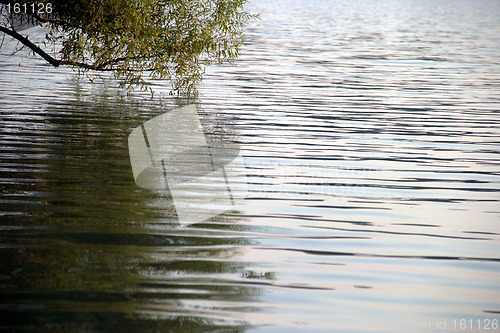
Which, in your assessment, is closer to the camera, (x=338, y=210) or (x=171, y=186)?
(x=338, y=210)

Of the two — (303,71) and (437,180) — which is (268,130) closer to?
(437,180)

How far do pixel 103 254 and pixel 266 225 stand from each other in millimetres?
1980

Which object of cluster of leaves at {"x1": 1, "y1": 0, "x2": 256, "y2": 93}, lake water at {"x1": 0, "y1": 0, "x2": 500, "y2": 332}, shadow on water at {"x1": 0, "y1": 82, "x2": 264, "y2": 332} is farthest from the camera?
cluster of leaves at {"x1": 1, "y1": 0, "x2": 256, "y2": 93}

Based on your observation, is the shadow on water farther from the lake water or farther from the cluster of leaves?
the cluster of leaves

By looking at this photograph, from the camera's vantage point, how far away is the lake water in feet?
17.6

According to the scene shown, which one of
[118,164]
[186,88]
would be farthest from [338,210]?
[186,88]

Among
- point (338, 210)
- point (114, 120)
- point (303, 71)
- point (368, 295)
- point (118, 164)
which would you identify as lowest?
point (303, 71)

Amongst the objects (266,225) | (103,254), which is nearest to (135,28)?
(266,225)

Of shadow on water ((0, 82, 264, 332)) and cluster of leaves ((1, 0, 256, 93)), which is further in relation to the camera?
cluster of leaves ((1, 0, 256, 93))

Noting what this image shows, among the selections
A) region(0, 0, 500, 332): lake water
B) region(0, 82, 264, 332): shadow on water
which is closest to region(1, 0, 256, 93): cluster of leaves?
region(0, 0, 500, 332): lake water

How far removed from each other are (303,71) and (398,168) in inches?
537

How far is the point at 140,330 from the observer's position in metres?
4.91

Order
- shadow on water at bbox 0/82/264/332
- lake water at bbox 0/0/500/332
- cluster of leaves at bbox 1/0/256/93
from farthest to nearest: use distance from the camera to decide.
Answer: cluster of leaves at bbox 1/0/256/93, lake water at bbox 0/0/500/332, shadow on water at bbox 0/82/264/332

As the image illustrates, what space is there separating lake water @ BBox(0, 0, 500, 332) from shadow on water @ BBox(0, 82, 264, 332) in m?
0.02
